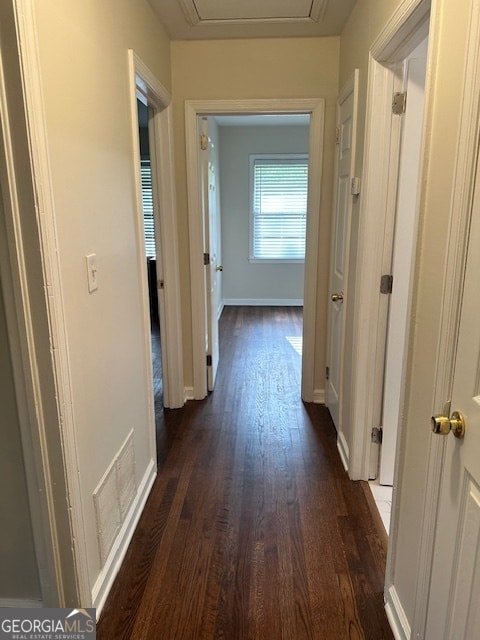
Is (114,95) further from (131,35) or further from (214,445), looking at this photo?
(214,445)

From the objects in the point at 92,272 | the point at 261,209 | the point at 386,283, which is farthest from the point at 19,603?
the point at 261,209

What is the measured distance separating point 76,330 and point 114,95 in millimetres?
983

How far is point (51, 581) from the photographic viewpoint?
1.44 m

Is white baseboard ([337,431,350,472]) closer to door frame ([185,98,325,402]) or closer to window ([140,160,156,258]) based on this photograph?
door frame ([185,98,325,402])

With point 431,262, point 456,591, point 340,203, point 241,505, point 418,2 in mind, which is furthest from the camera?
point 340,203

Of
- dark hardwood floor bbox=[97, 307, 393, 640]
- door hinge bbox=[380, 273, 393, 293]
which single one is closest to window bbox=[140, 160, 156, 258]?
dark hardwood floor bbox=[97, 307, 393, 640]

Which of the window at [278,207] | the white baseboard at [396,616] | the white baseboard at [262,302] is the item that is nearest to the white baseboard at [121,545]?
the white baseboard at [396,616]

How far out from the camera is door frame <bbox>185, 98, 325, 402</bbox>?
280 centimetres

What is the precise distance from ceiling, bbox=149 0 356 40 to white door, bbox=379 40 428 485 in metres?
0.72

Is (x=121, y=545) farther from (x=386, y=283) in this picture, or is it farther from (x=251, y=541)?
(x=386, y=283)

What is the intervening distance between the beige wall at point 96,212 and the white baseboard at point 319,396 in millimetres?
1562

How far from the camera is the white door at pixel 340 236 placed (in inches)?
94.3

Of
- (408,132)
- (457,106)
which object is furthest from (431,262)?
(408,132)

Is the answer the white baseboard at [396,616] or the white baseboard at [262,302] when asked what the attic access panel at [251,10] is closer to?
the white baseboard at [396,616]
